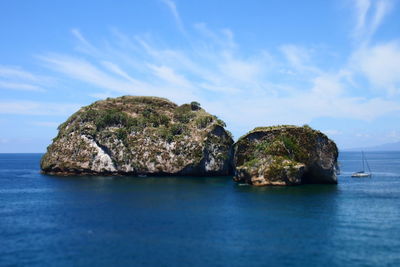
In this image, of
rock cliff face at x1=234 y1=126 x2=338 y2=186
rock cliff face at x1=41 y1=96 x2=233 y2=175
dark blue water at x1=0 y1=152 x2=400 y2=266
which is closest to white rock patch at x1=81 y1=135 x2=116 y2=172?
rock cliff face at x1=41 y1=96 x2=233 y2=175

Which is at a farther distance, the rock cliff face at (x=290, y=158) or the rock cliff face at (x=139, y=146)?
the rock cliff face at (x=139, y=146)

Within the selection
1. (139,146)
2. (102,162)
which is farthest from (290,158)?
(102,162)

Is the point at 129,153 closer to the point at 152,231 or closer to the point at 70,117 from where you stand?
the point at 70,117

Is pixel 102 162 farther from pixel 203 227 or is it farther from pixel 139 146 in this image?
pixel 203 227

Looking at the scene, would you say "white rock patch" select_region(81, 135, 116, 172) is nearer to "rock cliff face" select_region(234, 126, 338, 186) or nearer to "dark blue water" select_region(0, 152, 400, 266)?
"dark blue water" select_region(0, 152, 400, 266)

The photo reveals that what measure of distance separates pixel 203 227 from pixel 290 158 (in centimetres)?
5149

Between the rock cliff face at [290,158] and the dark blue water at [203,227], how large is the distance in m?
7.85

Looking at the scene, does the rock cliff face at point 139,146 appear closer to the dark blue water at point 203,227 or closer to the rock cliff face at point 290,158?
the rock cliff face at point 290,158

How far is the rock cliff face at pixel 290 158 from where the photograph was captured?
321 ft

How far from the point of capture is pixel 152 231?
52375 millimetres

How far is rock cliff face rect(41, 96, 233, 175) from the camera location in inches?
5266

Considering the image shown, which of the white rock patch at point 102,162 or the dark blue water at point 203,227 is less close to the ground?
the white rock patch at point 102,162

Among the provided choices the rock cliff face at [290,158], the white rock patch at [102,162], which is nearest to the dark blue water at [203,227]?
the rock cliff face at [290,158]

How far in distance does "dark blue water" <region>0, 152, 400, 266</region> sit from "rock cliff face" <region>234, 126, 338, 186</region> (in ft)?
25.7
